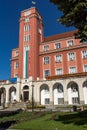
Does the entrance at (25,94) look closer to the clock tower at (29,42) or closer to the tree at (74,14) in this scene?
the clock tower at (29,42)

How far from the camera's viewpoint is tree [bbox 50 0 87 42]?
66.1 feet

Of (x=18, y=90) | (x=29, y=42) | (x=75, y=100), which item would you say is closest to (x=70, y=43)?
(x=29, y=42)

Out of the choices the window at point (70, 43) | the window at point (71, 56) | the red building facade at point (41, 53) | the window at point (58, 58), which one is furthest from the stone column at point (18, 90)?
the window at point (70, 43)

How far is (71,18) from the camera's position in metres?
21.6

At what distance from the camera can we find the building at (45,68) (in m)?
52.8

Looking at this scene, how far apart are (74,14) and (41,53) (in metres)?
42.7

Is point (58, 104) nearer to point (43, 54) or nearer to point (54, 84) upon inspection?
point (54, 84)

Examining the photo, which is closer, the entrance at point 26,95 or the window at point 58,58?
the entrance at point 26,95

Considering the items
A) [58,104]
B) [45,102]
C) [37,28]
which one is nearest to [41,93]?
[45,102]

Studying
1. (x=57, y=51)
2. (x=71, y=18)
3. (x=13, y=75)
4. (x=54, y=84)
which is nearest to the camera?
(x=71, y=18)

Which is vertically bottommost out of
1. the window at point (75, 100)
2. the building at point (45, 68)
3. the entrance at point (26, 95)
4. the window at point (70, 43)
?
the window at point (75, 100)

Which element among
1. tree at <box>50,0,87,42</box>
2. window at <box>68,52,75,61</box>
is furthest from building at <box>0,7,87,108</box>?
tree at <box>50,0,87,42</box>

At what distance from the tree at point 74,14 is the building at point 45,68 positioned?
98.4ft

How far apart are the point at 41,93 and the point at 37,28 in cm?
2136
